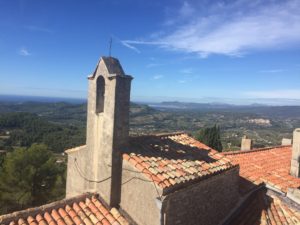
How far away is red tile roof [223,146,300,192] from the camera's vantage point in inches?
415

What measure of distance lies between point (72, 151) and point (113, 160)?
105 inches

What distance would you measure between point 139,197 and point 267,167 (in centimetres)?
777

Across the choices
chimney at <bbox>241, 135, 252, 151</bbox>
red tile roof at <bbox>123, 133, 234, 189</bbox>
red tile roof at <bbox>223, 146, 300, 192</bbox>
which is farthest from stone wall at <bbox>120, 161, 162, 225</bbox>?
chimney at <bbox>241, 135, 252, 151</bbox>

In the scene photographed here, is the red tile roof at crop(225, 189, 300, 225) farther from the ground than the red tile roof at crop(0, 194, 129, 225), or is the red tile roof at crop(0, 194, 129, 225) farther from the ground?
the red tile roof at crop(0, 194, 129, 225)

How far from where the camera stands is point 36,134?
8956cm

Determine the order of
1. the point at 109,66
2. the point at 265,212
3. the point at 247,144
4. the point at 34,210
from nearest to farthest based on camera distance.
A: 1. the point at 34,210
2. the point at 109,66
3. the point at 265,212
4. the point at 247,144

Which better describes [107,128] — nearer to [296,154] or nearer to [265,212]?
[265,212]

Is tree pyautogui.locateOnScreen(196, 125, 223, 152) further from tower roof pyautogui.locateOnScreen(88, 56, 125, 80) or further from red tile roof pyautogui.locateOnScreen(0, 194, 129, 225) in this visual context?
red tile roof pyautogui.locateOnScreen(0, 194, 129, 225)

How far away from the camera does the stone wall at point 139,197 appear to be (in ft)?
21.9

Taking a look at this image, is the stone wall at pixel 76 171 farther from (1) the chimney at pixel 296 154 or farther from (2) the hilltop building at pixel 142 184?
(1) the chimney at pixel 296 154

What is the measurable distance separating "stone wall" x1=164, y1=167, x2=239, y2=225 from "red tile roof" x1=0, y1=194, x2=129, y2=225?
1.38 meters

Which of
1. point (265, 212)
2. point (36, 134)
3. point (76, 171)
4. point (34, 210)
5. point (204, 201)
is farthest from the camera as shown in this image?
point (36, 134)

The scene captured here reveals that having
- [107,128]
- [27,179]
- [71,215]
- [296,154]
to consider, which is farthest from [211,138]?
[71,215]

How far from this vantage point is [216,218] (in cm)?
895
